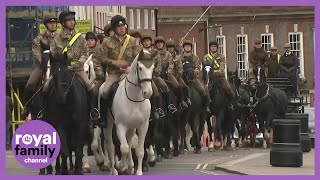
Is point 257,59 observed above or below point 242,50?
below

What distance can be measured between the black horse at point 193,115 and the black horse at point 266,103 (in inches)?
150

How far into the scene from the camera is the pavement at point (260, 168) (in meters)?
27.7

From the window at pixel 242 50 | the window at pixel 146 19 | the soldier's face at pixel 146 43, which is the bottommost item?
the soldier's face at pixel 146 43

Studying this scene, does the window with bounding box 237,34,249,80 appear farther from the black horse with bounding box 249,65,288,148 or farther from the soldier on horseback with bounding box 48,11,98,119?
the soldier on horseback with bounding box 48,11,98,119

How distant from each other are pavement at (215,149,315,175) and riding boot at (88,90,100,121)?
9.67 ft

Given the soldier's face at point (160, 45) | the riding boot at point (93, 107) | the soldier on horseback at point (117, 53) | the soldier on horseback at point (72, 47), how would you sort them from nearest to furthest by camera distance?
the soldier on horseback at point (72, 47) → the riding boot at point (93, 107) → the soldier on horseback at point (117, 53) → the soldier's face at point (160, 45)

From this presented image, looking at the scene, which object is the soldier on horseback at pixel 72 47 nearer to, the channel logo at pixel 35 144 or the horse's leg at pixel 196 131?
the channel logo at pixel 35 144

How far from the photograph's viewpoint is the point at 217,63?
3984cm

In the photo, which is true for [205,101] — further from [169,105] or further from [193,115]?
[169,105]

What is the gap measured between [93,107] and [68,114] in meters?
0.79

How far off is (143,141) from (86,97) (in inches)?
55.9

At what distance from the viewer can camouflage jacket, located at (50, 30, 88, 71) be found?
27.5 meters

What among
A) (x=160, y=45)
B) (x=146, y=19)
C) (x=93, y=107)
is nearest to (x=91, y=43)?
(x=160, y=45)

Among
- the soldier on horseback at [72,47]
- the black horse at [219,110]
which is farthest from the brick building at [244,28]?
the soldier on horseback at [72,47]
